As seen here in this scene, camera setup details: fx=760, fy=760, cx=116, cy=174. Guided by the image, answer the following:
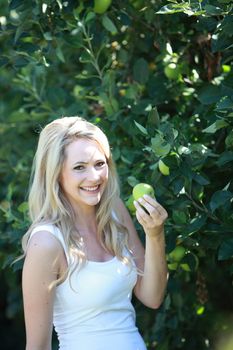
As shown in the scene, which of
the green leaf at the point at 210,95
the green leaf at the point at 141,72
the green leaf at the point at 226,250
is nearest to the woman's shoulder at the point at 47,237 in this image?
the green leaf at the point at 226,250

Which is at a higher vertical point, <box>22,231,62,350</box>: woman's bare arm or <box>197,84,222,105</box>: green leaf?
<box>197,84,222,105</box>: green leaf

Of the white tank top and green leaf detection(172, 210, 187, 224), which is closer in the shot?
the white tank top

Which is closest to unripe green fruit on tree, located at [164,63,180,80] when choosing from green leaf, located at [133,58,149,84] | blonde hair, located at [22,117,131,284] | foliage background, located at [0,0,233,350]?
foliage background, located at [0,0,233,350]

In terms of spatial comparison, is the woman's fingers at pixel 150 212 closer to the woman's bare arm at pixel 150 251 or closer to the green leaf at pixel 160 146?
the woman's bare arm at pixel 150 251

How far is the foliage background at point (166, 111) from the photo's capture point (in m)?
2.50

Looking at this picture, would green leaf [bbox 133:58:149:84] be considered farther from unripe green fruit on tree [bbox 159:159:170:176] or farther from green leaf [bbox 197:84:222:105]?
unripe green fruit on tree [bbox 159:159:170:176]

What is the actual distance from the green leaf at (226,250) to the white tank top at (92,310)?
0.33m

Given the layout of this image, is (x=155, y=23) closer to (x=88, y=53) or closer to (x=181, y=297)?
(x=88, y=53)

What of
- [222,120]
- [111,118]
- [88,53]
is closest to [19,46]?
[88,53]

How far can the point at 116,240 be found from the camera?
2.52 metres

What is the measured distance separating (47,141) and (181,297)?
124 centimetres

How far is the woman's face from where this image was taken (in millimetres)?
2400

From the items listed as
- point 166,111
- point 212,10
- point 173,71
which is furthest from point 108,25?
point 212,10

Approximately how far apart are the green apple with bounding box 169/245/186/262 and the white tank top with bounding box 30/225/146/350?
0.46m
